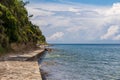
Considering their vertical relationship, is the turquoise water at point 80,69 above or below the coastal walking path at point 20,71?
below

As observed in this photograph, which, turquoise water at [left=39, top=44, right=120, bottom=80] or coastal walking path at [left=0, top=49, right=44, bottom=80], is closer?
coastal walking path at [left=0, top=49, right=44, bottom=80]

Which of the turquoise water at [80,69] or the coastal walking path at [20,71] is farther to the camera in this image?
the turquoise water at [80,69]

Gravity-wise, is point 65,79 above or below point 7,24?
below

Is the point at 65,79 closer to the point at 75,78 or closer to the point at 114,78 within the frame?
the point at 75,78

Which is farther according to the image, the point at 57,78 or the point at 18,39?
the point at 18,39

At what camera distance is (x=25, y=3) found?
77.5 m

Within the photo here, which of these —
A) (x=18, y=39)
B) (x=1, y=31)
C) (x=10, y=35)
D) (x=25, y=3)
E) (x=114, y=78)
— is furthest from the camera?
(x=25, y=3)

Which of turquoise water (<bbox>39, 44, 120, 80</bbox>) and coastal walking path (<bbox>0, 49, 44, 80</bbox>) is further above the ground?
coastal walking path (<bbox>0, 49, 44, 80</bbox>)

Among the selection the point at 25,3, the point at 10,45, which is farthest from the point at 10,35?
the point at 25,3

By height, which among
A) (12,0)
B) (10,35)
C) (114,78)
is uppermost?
(12,0)

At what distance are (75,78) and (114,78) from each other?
394 cm

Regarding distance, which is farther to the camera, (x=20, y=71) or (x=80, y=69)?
(x=80, y=69)

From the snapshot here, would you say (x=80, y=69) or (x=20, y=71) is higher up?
(x=20, y=71)

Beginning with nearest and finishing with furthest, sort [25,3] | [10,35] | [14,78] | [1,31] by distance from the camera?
[14,78] < [1,31] < [10,35] < [25,3]
